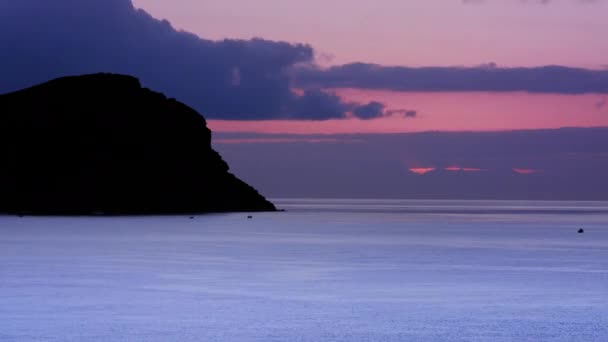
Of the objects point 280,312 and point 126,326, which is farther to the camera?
point 280,312

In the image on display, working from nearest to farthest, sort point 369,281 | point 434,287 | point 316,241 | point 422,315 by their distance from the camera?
1. point 422,315
2. point 434,287
3. point 369,281
4. point 316,241

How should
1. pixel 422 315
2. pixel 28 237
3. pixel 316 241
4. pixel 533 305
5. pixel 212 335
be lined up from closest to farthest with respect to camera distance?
pixel 212 335, pixel 422 315, pixel 533 305, pixel 316 241, pixel 28 237

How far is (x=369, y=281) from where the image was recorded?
55906 millimetres

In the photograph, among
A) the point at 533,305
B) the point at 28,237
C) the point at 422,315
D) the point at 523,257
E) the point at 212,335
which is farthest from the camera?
the point at 28,237

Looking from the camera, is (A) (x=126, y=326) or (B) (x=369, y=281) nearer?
(A) (x=126, y=326)

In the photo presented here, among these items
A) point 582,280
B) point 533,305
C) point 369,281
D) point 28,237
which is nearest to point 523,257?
point 582,280

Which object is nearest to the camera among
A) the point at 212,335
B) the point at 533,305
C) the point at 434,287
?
the point at 212,335

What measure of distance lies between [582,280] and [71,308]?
30.6 meters

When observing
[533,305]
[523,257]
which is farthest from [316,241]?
[533,305]

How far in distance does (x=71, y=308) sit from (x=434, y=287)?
1979cm

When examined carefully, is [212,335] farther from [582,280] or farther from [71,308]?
[582,280]

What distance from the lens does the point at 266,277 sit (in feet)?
192

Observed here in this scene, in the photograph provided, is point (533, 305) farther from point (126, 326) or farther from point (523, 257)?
point (523, 257)

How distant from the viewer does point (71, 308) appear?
41469 millimetres
